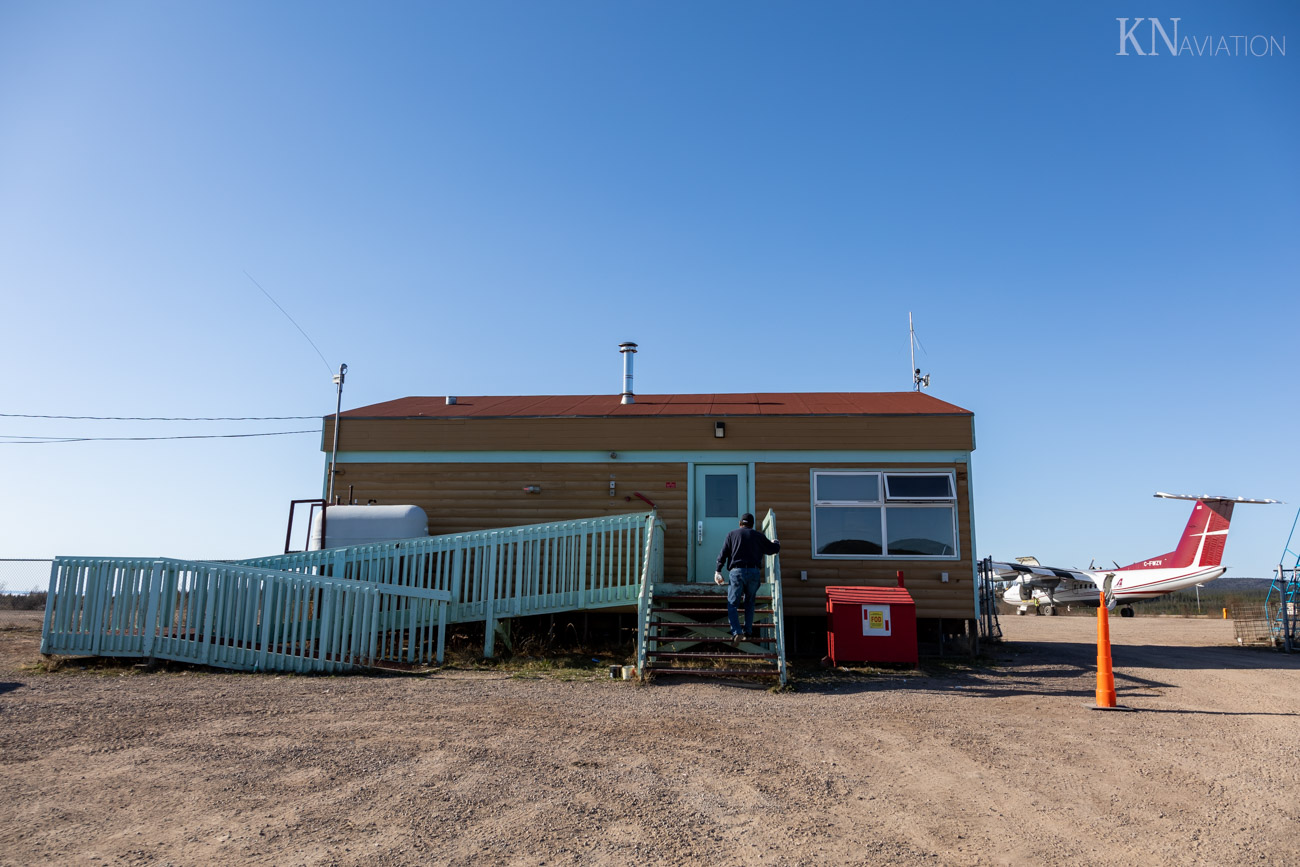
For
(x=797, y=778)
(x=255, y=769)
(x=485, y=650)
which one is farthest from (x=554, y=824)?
(x=485, y=650)

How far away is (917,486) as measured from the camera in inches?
487

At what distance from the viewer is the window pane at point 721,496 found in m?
12.7

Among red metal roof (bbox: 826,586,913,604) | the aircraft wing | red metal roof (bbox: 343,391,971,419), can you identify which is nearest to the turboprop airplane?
the aircraft wing

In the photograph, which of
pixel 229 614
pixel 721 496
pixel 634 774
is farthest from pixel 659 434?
pixel 634 774

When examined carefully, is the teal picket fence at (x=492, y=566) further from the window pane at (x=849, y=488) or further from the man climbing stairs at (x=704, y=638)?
the window pane at (x=849, y=488)

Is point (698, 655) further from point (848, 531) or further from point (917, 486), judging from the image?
point (917, 486)

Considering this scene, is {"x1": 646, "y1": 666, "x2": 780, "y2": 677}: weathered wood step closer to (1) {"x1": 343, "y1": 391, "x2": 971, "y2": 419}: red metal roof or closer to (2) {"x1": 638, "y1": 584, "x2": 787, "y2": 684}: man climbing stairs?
(2) {"x1": 638, "y1": 584, "x2": 787, "y2": 684}: man climbing stairs

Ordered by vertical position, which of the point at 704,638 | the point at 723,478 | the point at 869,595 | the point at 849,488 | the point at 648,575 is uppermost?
the point at 723,478

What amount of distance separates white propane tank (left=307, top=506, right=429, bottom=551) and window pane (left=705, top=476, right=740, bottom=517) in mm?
4430

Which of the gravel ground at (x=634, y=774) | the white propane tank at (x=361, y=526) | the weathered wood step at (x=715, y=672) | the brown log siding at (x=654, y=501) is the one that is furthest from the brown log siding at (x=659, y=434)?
the gravel ground at (x=634, y=774)

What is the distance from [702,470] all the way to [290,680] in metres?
6.45

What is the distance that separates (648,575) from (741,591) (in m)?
1.16

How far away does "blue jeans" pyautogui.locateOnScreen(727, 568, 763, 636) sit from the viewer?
9680 millimetres

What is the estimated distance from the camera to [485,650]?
35.7ft
